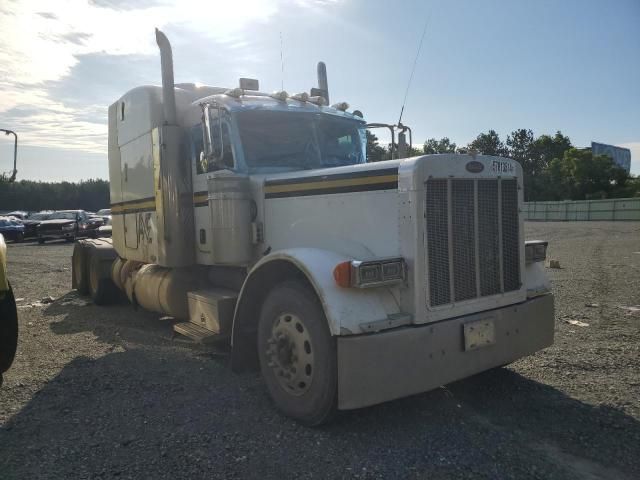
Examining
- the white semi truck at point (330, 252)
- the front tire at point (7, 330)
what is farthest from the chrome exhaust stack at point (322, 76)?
the front tire at point (7, 330)

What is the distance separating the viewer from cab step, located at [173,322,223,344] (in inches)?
198

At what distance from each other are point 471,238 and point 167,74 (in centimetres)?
396

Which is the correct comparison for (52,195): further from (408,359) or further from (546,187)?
(408,359)

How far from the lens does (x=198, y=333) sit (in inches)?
208

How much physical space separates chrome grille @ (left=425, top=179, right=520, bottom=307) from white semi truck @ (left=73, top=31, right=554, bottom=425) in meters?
0.01

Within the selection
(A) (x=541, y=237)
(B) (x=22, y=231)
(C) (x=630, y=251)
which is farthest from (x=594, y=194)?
(B) (x=22, y=231)

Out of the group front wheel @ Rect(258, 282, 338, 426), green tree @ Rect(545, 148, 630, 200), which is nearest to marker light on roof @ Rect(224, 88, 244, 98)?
front wheel @ Rect(258, 282, 338, 426)

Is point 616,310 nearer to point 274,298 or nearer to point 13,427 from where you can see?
point 274,298

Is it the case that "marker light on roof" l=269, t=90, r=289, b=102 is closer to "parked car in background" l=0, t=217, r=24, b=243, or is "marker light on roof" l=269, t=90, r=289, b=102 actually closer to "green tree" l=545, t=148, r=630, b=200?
"parked car in background" l=0, t=217, r=24, b=243

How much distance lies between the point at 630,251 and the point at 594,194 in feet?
146

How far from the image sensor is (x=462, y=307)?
3.91 meters

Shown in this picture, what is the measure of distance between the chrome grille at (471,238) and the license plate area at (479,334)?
8.6 inches

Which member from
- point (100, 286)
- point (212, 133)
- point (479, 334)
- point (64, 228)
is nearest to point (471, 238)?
point (479, 334)

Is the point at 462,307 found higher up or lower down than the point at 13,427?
higher up
